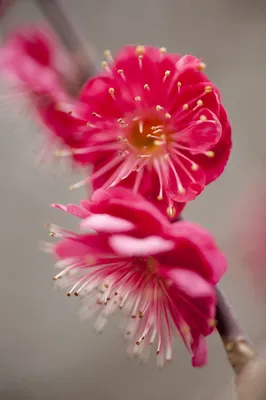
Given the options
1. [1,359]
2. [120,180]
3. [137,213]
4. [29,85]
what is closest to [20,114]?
[29,85]

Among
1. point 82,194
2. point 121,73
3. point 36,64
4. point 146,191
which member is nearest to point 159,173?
point 146,191

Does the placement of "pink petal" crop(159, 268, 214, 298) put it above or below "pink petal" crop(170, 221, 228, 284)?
below

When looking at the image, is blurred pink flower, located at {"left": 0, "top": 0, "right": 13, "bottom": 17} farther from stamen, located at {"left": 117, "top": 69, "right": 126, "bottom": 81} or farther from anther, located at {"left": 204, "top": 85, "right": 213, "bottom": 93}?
anther, located at {"left": 204, "top": 85, "right": 213, "bottom": 93}

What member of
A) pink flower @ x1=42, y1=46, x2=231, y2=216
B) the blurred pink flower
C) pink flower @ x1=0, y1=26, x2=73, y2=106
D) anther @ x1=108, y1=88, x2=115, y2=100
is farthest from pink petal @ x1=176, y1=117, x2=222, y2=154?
the blurred pink flower

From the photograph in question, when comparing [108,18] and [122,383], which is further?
[108,18]

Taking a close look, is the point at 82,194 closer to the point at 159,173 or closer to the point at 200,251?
the point at 159,173

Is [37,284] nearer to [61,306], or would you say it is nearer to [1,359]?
[61,306]

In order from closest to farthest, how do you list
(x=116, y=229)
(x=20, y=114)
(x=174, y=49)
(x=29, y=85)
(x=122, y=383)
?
(x=116, y=229) < (x=29, y=85) < (x=20, y=114) < (x=122, y=383) < (x=174, y=49)
